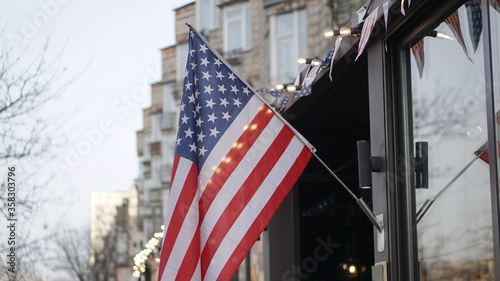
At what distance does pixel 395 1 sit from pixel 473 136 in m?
1.32

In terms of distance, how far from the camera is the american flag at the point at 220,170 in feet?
20.8

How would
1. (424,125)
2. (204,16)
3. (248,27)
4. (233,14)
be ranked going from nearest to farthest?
(424,125), (248,27), (233,14), (204,16)

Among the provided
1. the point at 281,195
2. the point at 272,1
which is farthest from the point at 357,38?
the point at 272,1

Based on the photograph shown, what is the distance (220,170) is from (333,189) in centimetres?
670

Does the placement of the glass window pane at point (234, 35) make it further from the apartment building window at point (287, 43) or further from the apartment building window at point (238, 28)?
the apartment building window at point (287, 43)

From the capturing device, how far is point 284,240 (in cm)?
1180

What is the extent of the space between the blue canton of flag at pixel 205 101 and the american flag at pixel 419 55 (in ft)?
5.06

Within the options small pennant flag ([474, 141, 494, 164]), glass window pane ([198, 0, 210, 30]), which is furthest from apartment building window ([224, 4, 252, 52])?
small pennant flag ([474, 141, 494, 164])

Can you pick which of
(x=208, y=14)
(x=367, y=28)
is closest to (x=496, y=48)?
(x=367, y=28)

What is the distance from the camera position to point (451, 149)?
5.79 m

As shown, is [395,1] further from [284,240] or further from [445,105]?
[284,240]

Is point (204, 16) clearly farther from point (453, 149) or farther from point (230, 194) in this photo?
point (453, 149)

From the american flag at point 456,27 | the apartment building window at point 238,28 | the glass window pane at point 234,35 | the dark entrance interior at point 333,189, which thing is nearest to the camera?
the american flag at point 456,27

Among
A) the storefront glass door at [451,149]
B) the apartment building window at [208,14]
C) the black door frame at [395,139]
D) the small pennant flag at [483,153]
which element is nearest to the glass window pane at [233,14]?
the apartment building window at [208,14]
